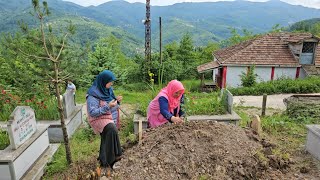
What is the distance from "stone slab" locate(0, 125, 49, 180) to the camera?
425 centimetres

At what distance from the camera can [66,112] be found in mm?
6789

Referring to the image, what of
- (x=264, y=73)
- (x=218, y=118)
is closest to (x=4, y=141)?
(x=218, y=118)

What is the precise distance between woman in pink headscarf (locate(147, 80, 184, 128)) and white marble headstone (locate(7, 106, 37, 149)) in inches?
86.2

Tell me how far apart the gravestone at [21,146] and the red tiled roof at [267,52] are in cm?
1651

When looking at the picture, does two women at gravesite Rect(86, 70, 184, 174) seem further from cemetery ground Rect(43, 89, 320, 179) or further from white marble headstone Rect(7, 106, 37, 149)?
white marble headstone Rect(7, 106, 37, 149)

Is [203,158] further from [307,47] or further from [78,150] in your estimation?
[307,47]

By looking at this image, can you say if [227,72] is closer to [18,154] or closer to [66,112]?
[66,112]

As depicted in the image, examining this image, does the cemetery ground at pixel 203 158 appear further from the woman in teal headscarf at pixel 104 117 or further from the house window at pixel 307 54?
the house window at pixel 307 54

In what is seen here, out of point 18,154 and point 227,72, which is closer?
point 18,154

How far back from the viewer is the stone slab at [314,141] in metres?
4.48


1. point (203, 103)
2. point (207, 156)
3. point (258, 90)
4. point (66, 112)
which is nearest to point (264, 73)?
point (258, 90)

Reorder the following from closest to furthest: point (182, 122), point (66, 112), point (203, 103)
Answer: point (182, 122) → point (66, 112) → point (203, 103)

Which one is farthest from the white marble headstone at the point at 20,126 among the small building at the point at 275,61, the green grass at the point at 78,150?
the small building at the point at 275,61

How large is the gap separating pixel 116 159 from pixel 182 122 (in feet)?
3.82
